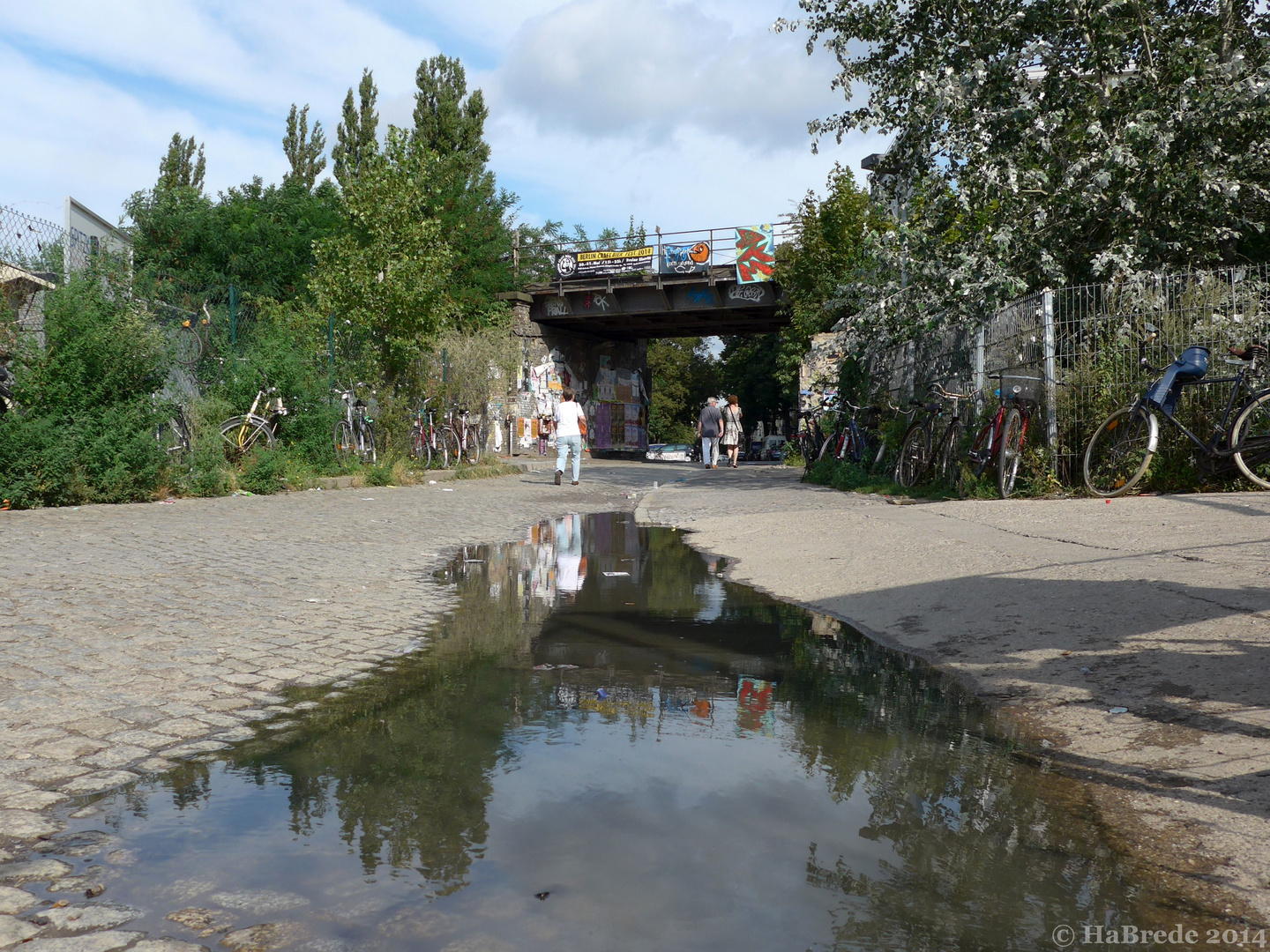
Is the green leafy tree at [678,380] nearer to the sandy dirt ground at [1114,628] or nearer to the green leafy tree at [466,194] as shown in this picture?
the green leafy tree at [466,194]

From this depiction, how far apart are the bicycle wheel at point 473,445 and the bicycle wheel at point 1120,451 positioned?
14.9m

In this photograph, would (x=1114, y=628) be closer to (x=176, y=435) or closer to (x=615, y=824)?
(x=615, y=824)

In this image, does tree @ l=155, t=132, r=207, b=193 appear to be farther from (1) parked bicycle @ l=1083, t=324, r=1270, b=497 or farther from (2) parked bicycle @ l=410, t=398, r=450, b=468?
(1) parked bicycle @ l=1083, t=324, r=1270, b=497

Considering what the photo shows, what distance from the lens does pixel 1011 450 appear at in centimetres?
1084

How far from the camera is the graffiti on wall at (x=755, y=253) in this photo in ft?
111

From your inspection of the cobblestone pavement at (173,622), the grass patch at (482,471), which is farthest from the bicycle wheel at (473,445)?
the cobblestone pavement at (173,622)

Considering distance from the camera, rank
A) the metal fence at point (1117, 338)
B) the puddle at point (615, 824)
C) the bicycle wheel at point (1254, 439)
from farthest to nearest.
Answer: the metal fence at point (1117, 338), the bicycle wheel at point (1254, 439), the puddle at point (615, 824)

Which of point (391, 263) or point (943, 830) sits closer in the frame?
point (943, 830)

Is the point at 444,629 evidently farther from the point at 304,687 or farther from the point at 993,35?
the point at 993,35

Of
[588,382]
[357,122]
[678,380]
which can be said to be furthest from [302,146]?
[678,380]

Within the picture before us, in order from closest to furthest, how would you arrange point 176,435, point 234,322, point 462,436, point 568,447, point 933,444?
1. point 933,444
2. point 176,435
3. point 234,322
4. point 568,447
5. point 462,436

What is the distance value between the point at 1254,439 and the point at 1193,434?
712 millimetres

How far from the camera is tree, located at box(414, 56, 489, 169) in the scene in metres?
39.4

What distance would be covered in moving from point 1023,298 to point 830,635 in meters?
7.74
